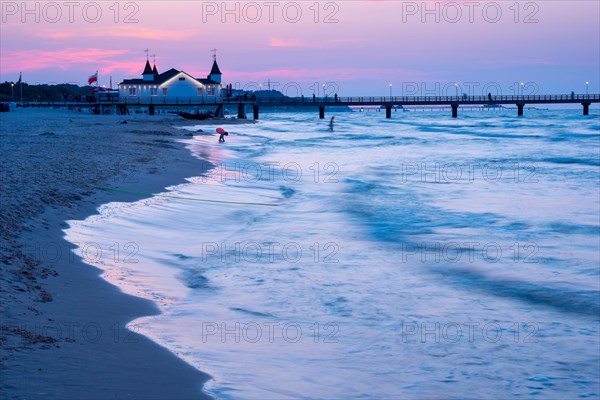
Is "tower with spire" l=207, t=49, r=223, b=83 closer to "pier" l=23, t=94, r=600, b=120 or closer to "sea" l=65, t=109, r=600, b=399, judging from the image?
"pier" l=23, t=94, r=600, b=120

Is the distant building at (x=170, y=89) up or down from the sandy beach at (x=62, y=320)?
up

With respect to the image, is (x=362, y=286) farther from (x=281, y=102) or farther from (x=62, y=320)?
(x=281, y=102)

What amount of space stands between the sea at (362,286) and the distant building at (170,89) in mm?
73773

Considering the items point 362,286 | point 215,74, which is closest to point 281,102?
point 215,74

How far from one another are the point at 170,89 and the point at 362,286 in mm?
86687

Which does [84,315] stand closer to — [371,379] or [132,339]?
[132,339]

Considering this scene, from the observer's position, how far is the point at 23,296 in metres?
7.33

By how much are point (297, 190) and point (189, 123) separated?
171ft

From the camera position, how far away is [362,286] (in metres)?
10.3

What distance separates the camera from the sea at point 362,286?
686 centimetres

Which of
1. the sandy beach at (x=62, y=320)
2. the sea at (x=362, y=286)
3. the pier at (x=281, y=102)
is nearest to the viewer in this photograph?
the sandy beach at (x=62, y=320)

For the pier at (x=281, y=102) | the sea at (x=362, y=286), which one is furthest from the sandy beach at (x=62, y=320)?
the pier at (x=281, y=102)

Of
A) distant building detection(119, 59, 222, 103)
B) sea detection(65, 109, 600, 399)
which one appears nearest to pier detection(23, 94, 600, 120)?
distant building detection(119, 59, 222, 103)

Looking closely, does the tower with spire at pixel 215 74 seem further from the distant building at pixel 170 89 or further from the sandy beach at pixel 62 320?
the sandy beach at pixel 62 320
